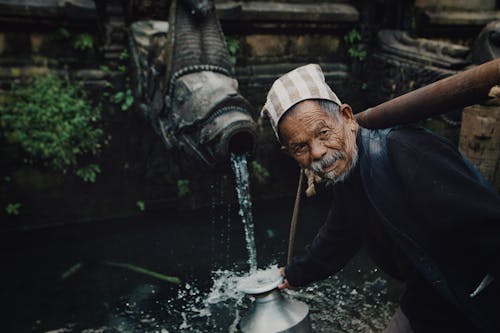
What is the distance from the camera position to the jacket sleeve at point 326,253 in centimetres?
235

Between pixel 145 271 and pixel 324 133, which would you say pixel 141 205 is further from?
pixel 324 133

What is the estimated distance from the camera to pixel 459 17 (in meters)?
7.91

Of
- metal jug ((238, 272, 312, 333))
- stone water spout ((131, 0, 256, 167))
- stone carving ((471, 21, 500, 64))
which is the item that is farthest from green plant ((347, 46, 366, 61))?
metal jug ((238, 272, 312, 333))

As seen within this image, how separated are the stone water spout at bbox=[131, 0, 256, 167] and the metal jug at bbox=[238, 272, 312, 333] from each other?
1.94m

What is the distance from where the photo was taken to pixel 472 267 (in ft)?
5.57

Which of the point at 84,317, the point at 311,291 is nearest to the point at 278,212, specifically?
the point at 311,291

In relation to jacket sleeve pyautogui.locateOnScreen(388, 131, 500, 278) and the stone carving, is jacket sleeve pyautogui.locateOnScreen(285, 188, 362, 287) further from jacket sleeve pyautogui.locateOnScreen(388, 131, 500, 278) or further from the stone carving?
the stone carving

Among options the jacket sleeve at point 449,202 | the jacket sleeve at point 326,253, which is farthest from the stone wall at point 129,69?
the jacket sleeve at point 449,202

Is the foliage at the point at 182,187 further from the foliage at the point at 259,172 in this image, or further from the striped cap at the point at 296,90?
the striped cap at the point at 296,90

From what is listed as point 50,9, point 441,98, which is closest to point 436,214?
point 441,98

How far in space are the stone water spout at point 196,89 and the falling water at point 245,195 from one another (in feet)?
0.49

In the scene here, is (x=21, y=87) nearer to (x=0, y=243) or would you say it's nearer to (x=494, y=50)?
(x=0, y=243)

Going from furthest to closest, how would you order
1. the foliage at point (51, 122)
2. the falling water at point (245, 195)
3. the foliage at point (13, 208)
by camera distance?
the foliage at point (13, 208)
the foliage at point (51, 122)
the falling water at point (245, 195)

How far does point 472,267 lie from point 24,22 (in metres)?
5.68
